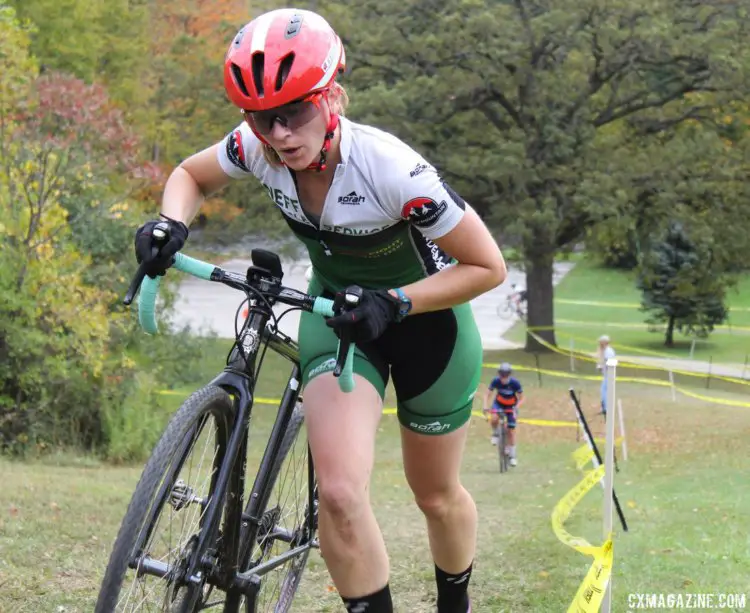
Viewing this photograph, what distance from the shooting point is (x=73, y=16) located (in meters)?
30.2

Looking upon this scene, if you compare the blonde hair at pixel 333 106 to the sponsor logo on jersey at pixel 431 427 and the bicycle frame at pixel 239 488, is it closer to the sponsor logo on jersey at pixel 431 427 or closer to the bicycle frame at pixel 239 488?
the bicycle frame at pixel 239 488

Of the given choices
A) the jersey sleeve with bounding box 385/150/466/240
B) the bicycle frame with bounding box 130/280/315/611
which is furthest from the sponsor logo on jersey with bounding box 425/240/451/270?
the bicycle frame with bounding box 130/280/315/611

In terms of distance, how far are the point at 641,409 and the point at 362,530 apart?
69.4 feet

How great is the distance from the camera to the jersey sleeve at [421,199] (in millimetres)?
3594

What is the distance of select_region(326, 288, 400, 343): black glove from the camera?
10.9 feet

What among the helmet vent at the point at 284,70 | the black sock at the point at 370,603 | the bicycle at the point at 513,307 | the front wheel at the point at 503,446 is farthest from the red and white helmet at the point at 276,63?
the bicycle at the point at 513,307

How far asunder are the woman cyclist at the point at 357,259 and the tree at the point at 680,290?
1400 inches

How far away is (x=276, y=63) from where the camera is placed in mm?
3312

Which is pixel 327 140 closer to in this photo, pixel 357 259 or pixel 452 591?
pixel 357 259

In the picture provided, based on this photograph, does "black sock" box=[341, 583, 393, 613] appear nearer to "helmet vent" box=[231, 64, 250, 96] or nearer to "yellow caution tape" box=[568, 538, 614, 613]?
"yellow caution tape" box=[568, 538, 614, 613]

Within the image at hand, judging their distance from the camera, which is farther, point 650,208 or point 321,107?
point 650,208

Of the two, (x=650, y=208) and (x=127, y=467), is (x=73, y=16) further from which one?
(x=127, y=467)

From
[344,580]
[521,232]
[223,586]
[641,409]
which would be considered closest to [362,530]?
[344,580]

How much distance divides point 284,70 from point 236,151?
67cm
